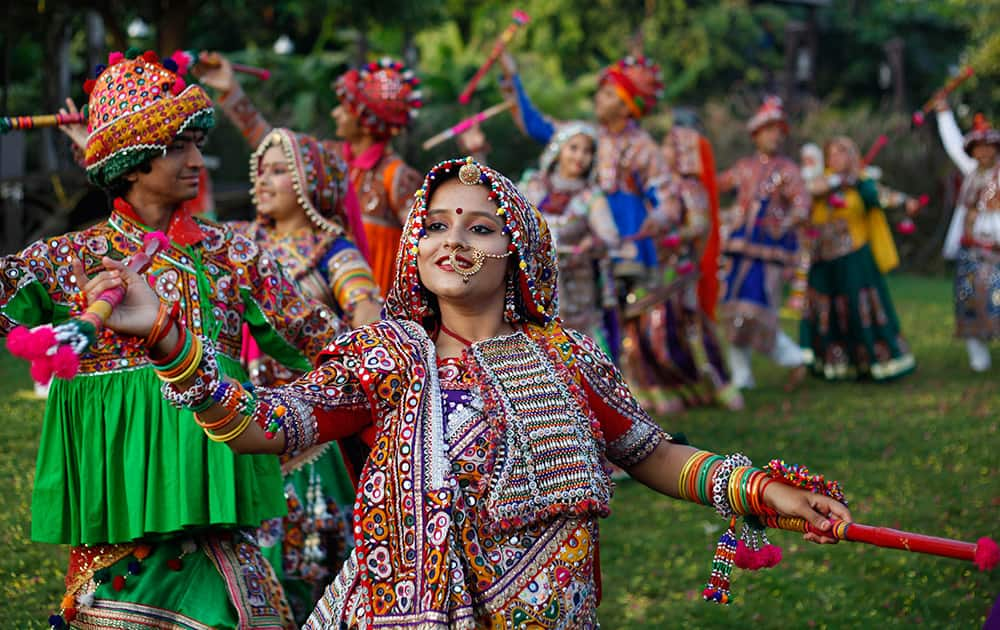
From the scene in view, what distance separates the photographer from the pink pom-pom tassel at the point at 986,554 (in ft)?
9.07

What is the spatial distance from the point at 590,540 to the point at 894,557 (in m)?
4.12

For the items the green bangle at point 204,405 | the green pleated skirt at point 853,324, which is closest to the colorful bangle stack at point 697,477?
the green bangle at point 204,405

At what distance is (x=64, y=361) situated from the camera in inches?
98.7

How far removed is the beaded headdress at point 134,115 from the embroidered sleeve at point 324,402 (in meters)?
1.21

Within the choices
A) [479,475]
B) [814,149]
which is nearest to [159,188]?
[479,475]

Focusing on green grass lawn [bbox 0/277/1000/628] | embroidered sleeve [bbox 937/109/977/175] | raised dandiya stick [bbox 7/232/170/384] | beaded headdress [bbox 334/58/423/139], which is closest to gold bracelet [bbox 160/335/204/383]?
raised dandiya stick [bbox 7/232/170/384]

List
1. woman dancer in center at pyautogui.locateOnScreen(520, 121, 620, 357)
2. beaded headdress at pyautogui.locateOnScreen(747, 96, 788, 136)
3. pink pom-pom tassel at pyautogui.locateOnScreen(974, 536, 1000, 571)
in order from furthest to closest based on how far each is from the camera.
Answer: beaded headdress at pyautogui.locateOnScreen(747, 96, 788, 136) → woman dancer in center at pyautogui.locateOnScreen(520, 121, 620, 357) → pink pom-pom tassel at pyautogui.locateOnScreen(974, 536, 1000, 571)

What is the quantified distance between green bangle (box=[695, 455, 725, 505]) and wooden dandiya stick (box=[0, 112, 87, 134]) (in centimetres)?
238

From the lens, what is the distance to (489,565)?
3.17 meters

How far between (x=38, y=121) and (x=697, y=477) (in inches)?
96.6

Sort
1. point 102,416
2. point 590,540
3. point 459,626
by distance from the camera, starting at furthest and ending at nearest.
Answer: point 102,416 < point 590,540 < point 459,626

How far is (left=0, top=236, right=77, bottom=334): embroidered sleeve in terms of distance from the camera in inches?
146

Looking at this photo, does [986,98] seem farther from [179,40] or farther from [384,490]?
[384,490]

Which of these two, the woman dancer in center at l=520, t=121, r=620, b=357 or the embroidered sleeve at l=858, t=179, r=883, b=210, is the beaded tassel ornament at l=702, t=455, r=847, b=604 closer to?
the woman dancer in center at l=520, t=121, r=620, b=357
